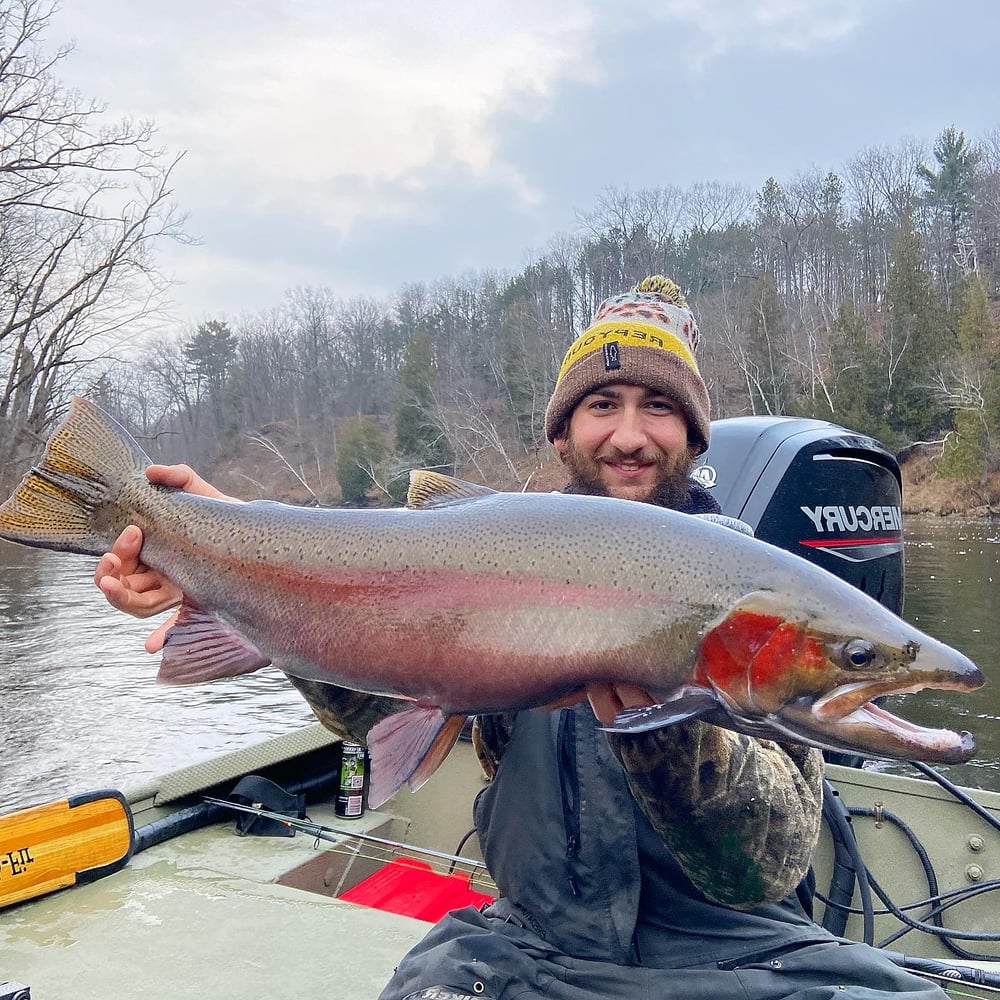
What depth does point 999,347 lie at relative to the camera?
3747 centimetres

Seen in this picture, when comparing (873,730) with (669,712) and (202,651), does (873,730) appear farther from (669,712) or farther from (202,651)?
(202,651)

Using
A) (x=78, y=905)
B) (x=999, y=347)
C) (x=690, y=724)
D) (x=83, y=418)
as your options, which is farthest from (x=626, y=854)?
(x=999, y=347)

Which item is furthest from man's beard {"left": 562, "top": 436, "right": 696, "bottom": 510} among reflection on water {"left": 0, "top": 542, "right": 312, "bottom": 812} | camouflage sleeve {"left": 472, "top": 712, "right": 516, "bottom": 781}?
reflection on water {"left": 0, "top": 542, "right": 312, "bottom": 812}

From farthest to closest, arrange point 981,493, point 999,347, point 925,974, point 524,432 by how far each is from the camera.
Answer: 1. point 524,432
2. point 999,347
3. point 981,493
4. point 925,974

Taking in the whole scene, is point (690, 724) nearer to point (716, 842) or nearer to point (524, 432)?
point (716, 842)

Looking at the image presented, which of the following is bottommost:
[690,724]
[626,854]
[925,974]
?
[925,974]

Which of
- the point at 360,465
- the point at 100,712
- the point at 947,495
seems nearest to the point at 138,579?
the point at 100,712

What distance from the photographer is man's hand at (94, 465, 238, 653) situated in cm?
239

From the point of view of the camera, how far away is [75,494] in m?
2.50

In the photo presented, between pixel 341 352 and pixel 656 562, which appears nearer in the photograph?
pixel 656 562

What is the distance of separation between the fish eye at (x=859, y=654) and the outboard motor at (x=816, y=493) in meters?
2.64

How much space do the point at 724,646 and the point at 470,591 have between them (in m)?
0.57

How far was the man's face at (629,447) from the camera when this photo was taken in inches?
127

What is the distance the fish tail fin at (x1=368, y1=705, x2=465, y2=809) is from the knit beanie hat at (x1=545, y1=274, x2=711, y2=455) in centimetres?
174
